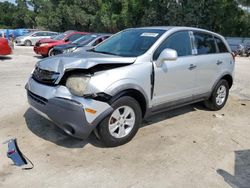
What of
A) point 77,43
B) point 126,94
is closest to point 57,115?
point 126,94

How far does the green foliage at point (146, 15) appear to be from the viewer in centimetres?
2953

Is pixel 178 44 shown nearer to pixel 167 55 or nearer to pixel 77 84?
pixel 167 55

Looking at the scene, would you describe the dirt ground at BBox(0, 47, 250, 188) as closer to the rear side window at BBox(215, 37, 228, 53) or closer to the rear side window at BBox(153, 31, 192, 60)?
the rear side window at BBox(153, 31, 192, 60)

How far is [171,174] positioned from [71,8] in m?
48.7

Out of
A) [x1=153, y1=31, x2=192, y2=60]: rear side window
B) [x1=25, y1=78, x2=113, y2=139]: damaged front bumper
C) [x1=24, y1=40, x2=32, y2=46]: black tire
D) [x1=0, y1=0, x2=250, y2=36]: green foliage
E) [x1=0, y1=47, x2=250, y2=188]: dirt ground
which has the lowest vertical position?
[x1=0, y1=47, x2=250, y2=188]: dirt ground

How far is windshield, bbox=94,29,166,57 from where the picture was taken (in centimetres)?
498

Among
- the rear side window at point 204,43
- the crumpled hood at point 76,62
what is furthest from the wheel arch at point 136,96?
the rear side window at point 204,43

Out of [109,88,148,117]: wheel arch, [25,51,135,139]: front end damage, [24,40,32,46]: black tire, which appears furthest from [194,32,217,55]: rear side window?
[24,40,32,46]: black tire

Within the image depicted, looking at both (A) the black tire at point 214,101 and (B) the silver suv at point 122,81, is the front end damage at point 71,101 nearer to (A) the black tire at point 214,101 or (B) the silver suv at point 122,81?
(B) the silver suv at point 122,81

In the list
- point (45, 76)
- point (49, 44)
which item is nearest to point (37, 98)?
point (45, 76)

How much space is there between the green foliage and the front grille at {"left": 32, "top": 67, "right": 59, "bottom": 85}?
27.1m

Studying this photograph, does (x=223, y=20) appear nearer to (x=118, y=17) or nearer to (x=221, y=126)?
(x=118, y=17)

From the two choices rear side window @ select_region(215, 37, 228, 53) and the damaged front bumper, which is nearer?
the damaged front bumper

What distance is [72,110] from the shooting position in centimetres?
402
